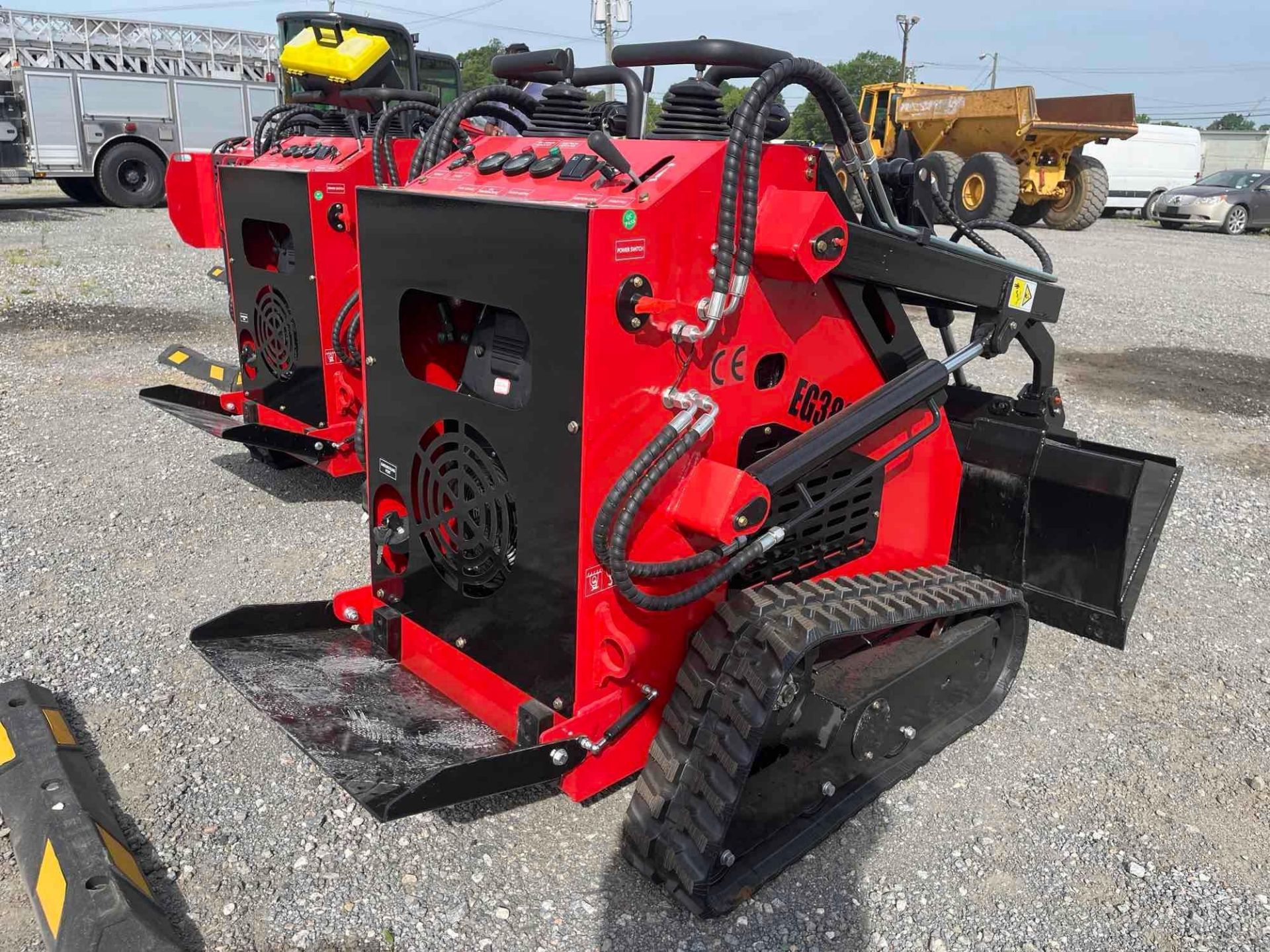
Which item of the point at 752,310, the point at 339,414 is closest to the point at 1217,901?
the point at 752,310

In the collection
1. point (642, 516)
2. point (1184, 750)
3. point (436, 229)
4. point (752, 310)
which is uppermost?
point (436, 229)

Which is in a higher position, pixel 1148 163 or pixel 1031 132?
pixel 1031 132

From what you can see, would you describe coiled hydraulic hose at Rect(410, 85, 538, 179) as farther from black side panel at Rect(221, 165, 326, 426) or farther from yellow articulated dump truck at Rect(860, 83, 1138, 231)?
yellow articulated dump truck at Rect(860, 83, 1138, 231)

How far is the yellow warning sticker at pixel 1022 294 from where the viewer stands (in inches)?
132

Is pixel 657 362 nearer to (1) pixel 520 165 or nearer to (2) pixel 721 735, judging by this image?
(1) pixel 520 165

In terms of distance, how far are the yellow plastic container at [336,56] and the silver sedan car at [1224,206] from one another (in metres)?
20.6

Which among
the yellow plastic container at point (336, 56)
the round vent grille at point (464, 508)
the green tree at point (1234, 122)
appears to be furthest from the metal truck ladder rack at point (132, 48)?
the green tree at point (1234, 122)

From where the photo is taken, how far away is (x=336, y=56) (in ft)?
18.4

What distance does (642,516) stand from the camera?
8.33 ft

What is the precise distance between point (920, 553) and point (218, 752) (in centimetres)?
Result: 239

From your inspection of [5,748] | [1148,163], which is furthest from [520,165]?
[1148,163]

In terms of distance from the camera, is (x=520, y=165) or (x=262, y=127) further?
(x=262, y=127)

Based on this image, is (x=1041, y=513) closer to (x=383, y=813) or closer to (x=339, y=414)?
(x=383, y=813)

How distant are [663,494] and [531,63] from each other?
1.47 meters
